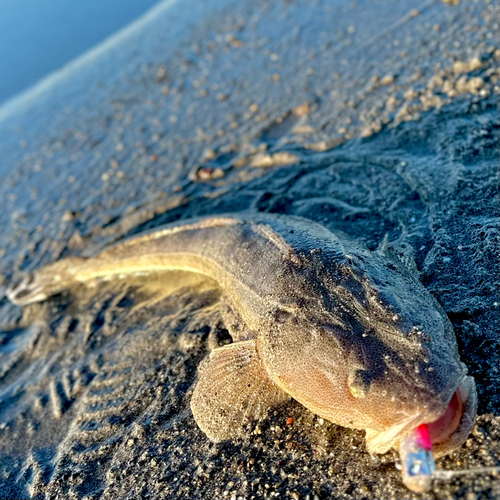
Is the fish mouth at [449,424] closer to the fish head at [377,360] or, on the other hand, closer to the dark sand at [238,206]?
the fish head at [377,360]

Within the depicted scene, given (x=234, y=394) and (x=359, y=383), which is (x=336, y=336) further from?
(x=234, y=394)

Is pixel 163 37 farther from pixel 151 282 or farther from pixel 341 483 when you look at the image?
pixel 341 483

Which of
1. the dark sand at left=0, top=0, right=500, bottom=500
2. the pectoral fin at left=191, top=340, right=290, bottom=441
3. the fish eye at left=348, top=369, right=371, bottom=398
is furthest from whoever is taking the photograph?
the pectoral fin at left=191, top=340, right=290, bottom=441

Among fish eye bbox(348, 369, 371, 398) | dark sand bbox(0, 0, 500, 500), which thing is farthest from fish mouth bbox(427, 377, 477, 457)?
fish eye bbox(348, 369, 371, 398)

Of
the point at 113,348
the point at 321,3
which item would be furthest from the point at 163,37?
the point at 113,348

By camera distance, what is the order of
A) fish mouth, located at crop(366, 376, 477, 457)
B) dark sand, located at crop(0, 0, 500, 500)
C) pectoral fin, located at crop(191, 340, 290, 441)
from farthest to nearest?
pectoral fin, located at crop(191, 340, 290, 441)
dark sand, located at crop(0, 0, 500, 500)
fish mouth, located at crop(366, 376, 477, 457)

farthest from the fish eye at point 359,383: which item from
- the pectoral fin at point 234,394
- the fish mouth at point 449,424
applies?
the pectoral fin at point 234,394

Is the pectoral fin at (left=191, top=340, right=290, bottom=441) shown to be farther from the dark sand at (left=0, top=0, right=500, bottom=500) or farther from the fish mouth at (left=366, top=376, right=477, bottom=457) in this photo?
the fish mouth at (left=366, top=376, right=477, bottom=457)
